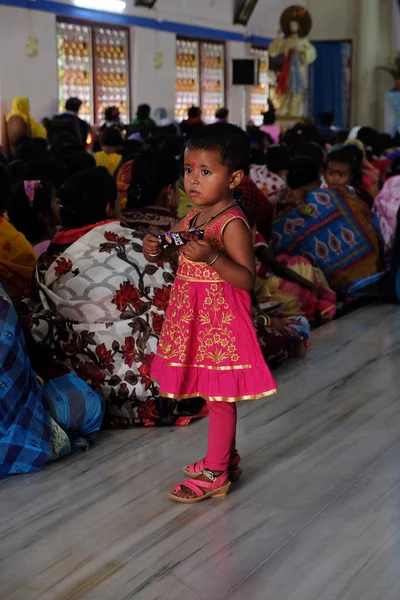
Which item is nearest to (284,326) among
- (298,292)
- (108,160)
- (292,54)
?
(298,292)

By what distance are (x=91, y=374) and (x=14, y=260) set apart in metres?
0.54

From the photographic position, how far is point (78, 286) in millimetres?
3201

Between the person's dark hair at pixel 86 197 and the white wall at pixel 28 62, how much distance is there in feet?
23.3

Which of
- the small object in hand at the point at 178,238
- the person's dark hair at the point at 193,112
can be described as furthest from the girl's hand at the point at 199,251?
the person's dark hair at the point at 193,112

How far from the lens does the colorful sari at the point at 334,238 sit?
519 cm

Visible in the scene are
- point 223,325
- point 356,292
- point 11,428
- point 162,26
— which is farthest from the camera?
point 162,26

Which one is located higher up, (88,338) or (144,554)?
(88,338)

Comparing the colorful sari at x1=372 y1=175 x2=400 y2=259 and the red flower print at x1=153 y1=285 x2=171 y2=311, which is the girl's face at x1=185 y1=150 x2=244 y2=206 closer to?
the red flower print at x1=153 y1=285 x2=171 y2=311

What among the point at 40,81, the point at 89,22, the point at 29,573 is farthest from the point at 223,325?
the point at 89,22

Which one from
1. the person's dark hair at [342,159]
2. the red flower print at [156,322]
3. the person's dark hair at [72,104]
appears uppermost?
the person's dark hair at [72,104]

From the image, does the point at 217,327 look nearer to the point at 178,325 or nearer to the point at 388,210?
the point at 178,325

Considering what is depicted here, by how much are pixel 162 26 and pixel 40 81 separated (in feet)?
9.15

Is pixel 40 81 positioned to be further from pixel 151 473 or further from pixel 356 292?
pixel 151 473

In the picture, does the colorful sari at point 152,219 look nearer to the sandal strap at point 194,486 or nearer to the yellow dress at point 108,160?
the sandal strap at point 194,486
